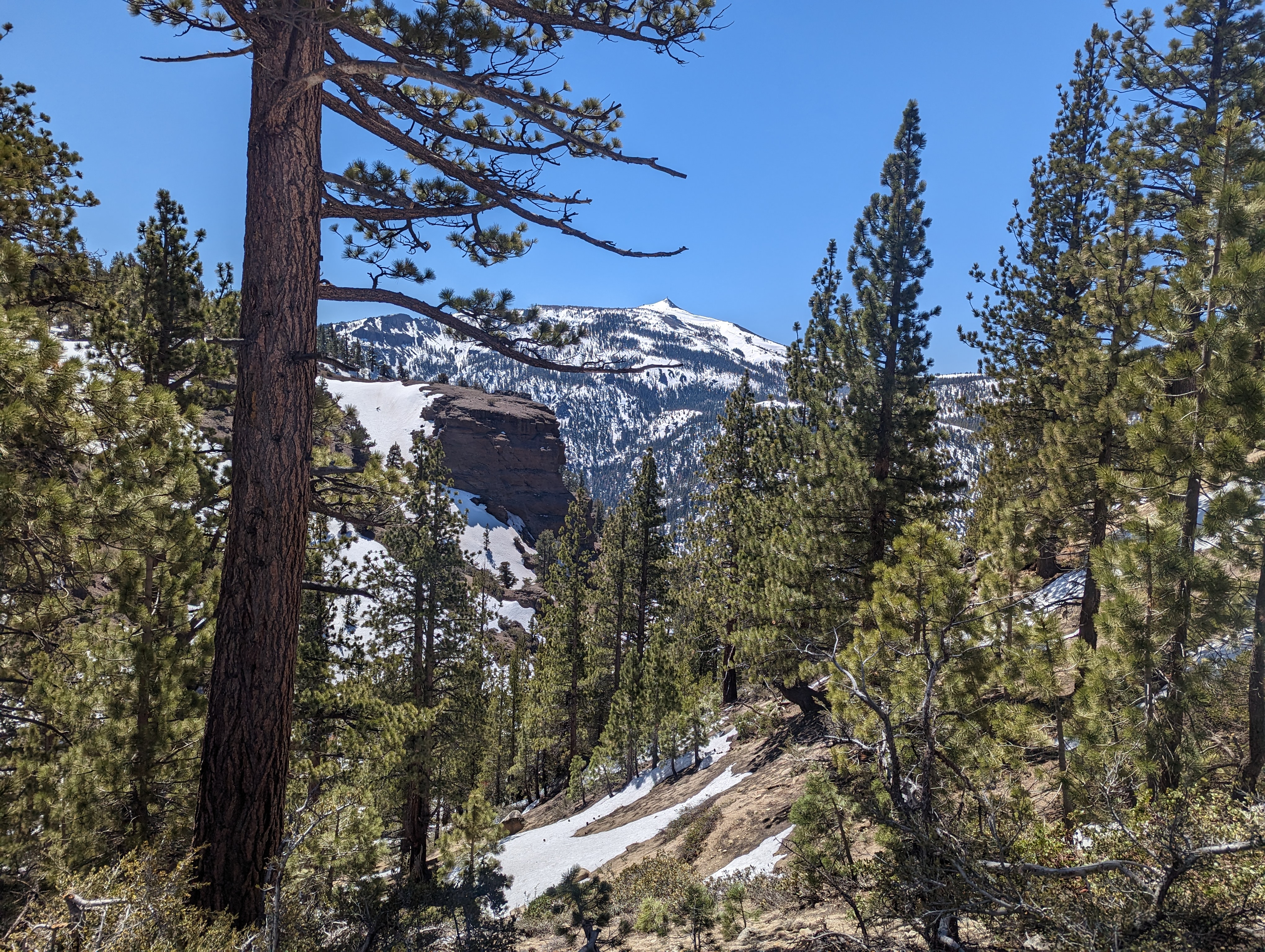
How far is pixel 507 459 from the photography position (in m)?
88.9

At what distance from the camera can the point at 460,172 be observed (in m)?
4.71

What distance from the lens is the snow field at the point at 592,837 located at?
13.5 metres

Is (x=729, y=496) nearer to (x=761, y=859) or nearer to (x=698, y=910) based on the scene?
(x=761, y=859)

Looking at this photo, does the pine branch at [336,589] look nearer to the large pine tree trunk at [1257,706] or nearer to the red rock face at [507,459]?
the large pine tree trunk at [1257,706]

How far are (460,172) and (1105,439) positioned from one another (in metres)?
8.05

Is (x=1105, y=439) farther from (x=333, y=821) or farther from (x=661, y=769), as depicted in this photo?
(x=661, y=769)

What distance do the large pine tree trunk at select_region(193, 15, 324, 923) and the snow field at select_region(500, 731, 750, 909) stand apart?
9.52 meters

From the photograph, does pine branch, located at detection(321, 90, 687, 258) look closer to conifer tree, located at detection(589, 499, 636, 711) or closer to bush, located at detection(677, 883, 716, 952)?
bush, located at detection(677, 883, 716, 952)

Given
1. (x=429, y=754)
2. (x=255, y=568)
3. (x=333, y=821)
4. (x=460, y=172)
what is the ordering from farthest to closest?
(x=429, y=754) → (x=333, y=821) → (x=460, y=172) → (x=255, y=568)

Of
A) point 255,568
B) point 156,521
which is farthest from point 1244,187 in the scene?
point 156,521

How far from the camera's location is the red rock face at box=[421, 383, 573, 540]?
86812 millimetres

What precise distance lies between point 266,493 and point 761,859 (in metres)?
8.07

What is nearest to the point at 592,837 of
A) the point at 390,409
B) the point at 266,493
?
the point at 266,493

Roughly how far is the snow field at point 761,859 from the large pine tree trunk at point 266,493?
612cm
